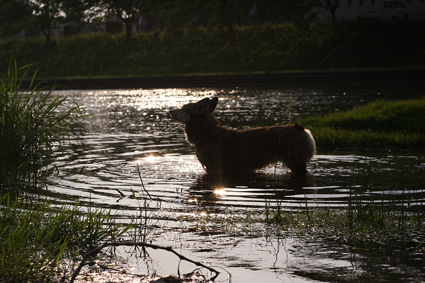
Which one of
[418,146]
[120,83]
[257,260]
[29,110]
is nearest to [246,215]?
[257,260]

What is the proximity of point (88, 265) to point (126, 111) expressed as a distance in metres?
17.2

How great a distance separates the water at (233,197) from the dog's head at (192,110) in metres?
0.86

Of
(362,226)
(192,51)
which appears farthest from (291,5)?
(362,226)

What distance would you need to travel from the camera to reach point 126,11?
5534 centimetres

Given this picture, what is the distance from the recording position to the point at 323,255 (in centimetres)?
408

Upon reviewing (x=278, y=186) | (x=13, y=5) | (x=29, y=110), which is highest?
(x=13, y=5)

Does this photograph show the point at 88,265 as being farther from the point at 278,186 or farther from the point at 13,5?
the point at 13,5

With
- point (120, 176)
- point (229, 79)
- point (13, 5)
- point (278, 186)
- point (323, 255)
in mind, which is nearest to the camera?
point (323, 255)

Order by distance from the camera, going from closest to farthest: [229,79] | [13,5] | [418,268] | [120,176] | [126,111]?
[418,268]
[120,176]
[126,111]
[229,79]
[13,5]

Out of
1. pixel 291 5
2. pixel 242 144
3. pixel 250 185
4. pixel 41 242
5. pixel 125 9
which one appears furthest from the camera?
pixel 125 9

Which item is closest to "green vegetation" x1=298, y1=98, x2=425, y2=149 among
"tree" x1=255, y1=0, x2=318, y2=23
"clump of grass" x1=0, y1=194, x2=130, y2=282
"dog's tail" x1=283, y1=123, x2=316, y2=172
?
"dog's tail" x1=283, y1=123, x2=316, y2=172

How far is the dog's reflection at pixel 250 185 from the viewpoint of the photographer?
21.4 feet

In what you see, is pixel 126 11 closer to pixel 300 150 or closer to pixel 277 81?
pixel 277 81

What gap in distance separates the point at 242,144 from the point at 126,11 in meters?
50.3
